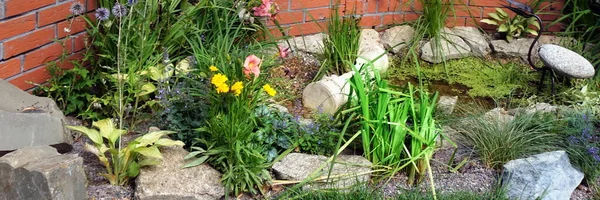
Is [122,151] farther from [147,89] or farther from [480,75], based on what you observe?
[480,75]

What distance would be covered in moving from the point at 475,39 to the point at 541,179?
2224mm

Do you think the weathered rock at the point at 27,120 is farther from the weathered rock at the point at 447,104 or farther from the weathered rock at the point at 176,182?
the weathered rock at the point at 447,104

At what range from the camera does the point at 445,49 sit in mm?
5703

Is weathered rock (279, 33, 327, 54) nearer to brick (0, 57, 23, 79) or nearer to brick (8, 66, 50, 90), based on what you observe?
brick (8, 66, 50, 90)

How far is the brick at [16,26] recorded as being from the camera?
4.02m

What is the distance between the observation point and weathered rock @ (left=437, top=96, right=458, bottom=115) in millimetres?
4477

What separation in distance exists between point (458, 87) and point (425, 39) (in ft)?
2.17

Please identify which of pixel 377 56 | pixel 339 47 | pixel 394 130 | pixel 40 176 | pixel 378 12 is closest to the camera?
pixel 40 176

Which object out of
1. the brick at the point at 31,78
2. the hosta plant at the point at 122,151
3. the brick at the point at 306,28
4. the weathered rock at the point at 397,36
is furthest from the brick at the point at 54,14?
the weathered rock at the point at 397,36

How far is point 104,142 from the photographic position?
13.4 ft

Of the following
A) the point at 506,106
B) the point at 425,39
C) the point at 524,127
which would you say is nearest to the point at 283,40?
the point at 425,39

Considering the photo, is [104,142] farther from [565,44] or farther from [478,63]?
[565,44]

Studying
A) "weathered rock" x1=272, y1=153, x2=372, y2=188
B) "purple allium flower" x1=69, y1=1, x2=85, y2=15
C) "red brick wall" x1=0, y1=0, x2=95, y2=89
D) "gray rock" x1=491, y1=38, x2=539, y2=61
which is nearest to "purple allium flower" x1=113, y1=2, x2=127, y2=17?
"purple allium flower" x1=69, y1=1, x2=85, y2=15

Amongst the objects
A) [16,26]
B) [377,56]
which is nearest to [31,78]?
[16,26]
